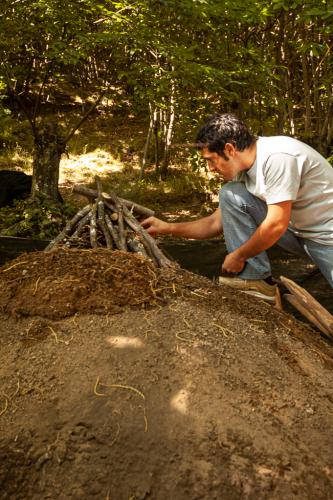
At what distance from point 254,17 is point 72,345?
466 cm

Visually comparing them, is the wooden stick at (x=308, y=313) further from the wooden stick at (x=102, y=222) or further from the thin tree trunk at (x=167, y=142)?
the thin tree trunk at (x=167, y=142)

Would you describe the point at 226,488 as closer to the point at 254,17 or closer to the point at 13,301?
the point at 13,301

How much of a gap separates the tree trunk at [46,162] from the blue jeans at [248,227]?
5186 mm

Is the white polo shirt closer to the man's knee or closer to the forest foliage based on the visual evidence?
the man's knee

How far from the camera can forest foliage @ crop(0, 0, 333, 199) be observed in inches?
203

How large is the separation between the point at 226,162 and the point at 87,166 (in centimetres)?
837

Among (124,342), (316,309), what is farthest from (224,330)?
(316,309)

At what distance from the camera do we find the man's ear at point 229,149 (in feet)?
8.34

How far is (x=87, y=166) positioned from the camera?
34.7 feet

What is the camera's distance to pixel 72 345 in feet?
6.79

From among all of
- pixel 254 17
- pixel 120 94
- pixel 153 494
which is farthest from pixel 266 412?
pixel 120 94

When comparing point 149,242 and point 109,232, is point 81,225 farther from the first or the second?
point 149,242

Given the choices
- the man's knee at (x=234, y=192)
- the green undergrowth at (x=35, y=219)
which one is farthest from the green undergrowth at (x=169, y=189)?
the man's knee at (x=234, y=192)

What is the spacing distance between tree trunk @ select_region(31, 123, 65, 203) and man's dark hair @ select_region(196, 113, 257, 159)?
5414 millimetres
